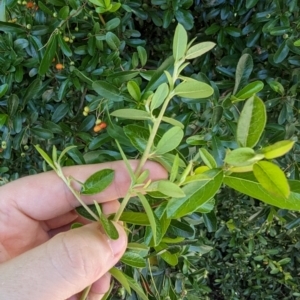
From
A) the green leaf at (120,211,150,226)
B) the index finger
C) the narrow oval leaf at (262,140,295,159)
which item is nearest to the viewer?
the narrow oval leaf at (262,140,295,159)

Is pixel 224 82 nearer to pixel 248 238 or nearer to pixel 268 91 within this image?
pixel 268 91

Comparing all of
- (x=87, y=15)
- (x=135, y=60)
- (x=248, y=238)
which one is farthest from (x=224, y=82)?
(x=248, y=238)

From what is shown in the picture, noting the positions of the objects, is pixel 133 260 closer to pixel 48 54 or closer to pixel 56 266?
pixel 56 266

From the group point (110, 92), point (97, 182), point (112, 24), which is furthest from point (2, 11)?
point (97, 182)

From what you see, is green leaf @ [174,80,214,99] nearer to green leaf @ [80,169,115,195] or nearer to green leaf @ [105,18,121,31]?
green leaf @ [80,169,115,195]

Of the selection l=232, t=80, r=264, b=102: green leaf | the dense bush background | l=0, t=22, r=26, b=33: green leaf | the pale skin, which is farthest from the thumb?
l=0, t=22, r=26, b=33: green leaf

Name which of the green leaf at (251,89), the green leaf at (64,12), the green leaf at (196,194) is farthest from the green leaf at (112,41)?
the green leaf at (196,194)
